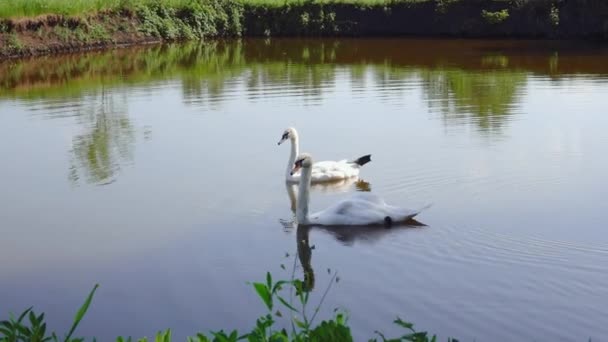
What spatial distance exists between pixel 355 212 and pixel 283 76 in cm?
1403

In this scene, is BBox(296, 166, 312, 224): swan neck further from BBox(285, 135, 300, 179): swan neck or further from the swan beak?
BBox(285, 135, 300, 179): swan neck

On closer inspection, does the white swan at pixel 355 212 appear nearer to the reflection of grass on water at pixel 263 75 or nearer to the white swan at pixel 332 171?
the white swan at pixel 332 171

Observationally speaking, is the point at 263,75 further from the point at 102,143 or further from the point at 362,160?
the point at 362,160

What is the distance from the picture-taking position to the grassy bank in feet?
99.0

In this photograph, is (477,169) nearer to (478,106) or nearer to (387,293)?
(387,293)

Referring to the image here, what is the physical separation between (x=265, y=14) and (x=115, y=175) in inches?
1016

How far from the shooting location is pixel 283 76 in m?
23.5

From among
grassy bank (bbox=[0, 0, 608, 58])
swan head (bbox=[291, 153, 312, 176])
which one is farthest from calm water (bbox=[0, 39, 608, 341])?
grassy bank (bbox=[0, 0, 608, 58])

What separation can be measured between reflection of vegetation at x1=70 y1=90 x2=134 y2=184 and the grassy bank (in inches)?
450

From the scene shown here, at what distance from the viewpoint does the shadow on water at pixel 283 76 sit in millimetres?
16484

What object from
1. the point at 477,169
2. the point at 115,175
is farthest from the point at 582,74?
the point at 115,175

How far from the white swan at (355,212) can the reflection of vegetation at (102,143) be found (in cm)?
325

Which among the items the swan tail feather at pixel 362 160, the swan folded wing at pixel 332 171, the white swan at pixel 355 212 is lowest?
the white swan at pixel 355 212

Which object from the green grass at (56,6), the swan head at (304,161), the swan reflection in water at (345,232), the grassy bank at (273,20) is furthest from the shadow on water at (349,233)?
the green grass at (56,6)
